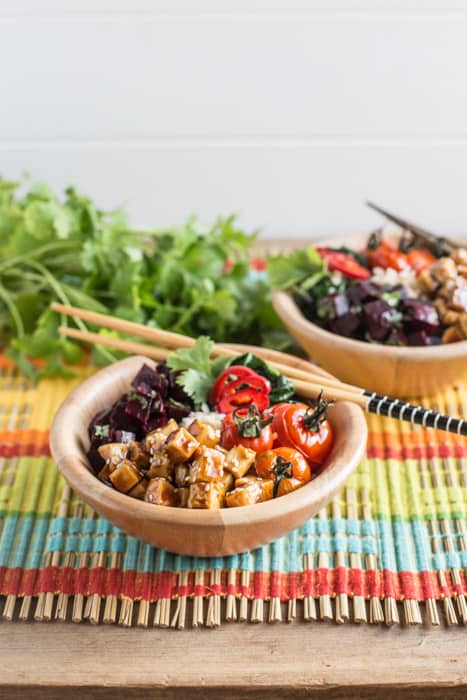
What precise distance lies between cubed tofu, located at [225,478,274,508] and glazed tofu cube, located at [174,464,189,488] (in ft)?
0.22

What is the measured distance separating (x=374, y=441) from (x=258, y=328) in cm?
44

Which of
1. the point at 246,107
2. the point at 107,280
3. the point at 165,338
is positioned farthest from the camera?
the point at 246,107

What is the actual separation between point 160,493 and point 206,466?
7 centimetres

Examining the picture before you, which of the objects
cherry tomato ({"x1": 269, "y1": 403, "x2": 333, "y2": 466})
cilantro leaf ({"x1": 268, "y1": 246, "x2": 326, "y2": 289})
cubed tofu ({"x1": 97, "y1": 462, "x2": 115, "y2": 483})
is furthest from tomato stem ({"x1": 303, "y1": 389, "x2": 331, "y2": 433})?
cilantro leaf ({"x1": 268, "y1": 246, "x2": 326, "y2": 289})

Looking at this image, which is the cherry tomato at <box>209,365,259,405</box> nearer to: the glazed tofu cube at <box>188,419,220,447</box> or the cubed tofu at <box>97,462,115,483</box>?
the glazed tofu cube at <box>188,419,220,447</box>

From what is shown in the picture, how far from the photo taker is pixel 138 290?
1996 mm

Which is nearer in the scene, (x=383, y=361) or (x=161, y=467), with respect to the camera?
(x=161, y=467)

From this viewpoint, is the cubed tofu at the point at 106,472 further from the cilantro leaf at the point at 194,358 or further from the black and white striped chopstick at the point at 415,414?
the black and white striped chopstick at the point at 415,414

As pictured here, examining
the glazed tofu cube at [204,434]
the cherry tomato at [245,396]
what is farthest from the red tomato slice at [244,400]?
the glazed tofu cube at [204,434]

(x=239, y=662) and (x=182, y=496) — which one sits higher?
(x=182, y=496)

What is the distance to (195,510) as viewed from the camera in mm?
1221

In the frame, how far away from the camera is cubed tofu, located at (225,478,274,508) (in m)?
1.26

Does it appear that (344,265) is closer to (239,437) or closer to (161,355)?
(161,355)

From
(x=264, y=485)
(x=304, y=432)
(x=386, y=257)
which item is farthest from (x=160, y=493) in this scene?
(x=386, y=257)
